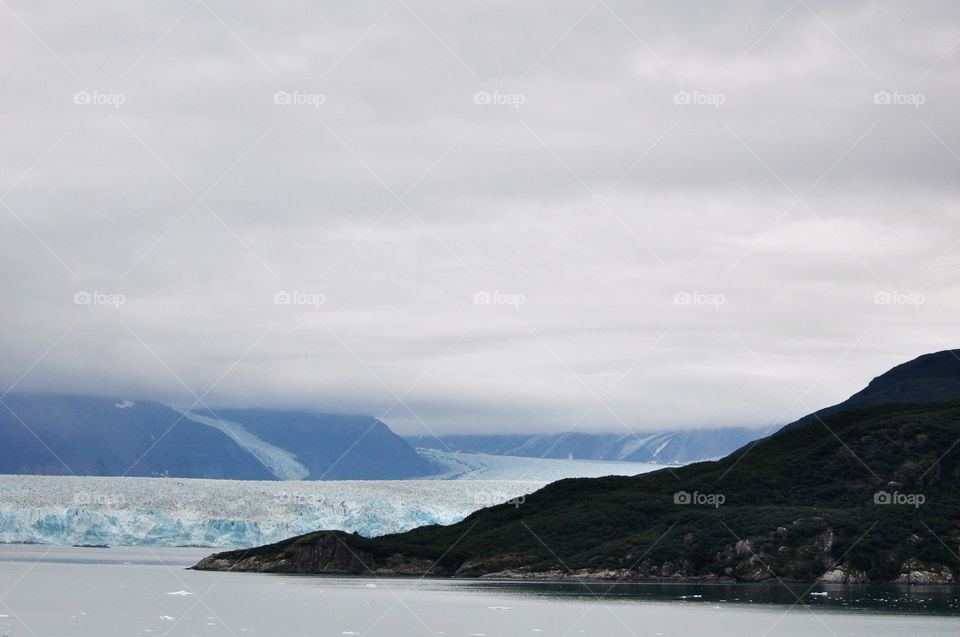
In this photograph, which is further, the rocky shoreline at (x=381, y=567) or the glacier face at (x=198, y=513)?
the glacier face at (x=198, y=513)

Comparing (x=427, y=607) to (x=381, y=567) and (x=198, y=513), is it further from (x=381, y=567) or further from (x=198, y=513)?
(x=198, y=513)

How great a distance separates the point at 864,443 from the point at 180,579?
80540mm

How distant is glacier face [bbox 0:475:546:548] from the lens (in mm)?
127875

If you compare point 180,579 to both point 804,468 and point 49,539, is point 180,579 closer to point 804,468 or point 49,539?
point 49,539

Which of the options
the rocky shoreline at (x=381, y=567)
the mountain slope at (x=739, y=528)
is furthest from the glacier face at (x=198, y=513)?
the rocky shoreline at (x=381, y=567)

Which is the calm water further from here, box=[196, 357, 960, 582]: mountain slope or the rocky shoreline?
box=[196, 357, 960, 582]: mountain slope

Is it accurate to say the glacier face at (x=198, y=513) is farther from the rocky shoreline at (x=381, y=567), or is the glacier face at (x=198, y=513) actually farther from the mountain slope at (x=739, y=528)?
the rocky shoreline at (x=381, y=567)

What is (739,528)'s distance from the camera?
117 m

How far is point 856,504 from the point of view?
419ft

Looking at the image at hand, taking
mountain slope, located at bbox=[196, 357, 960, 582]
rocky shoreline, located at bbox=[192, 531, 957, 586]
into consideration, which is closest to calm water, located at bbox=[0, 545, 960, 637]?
rocky shoreline, located at bbox=[192, 531, 957, 586]

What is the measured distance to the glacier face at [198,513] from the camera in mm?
127875

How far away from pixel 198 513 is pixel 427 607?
6330 cm

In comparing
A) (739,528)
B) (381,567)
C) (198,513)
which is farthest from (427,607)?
(198,513)

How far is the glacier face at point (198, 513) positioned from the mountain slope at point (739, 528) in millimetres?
5964
